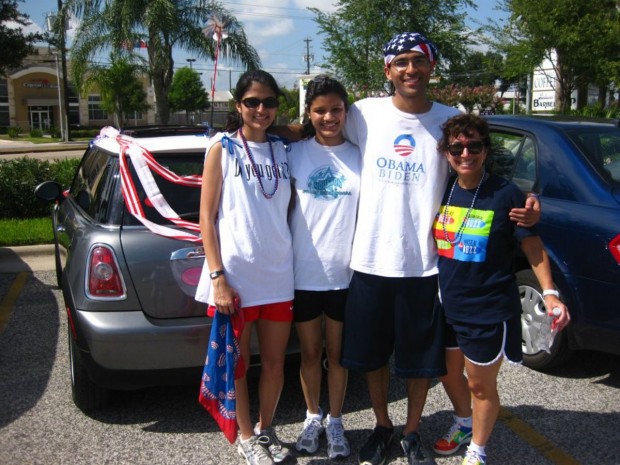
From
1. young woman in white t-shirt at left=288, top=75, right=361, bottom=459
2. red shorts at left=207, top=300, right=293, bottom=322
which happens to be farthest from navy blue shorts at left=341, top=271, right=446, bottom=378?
red shorts at left=207, top=300, right=293, bottom=322

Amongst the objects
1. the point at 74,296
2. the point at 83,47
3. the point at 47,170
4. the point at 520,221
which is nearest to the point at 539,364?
the point at 520,221

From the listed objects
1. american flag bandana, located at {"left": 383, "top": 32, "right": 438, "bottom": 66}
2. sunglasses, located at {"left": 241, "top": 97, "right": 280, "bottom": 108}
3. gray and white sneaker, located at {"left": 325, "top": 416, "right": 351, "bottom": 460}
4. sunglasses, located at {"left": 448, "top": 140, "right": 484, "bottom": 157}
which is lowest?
gray and white sneaker, located at {"left": 325, "top": 416, "right": 351, "bottom": 460}

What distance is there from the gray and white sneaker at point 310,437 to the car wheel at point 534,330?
1611mm

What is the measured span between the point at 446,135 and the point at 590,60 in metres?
12.7

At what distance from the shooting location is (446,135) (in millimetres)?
2670

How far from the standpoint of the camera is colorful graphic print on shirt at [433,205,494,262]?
2.63 meters

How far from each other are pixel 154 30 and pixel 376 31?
5.05 m

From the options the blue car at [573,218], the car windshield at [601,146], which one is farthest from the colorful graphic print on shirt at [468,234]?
the car windshield at [601,146]

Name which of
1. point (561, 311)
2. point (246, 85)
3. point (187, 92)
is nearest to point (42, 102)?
point (187, 92)

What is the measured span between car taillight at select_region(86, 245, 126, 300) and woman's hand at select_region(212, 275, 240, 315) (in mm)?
661

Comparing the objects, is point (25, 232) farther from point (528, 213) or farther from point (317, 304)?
point (528, 213)

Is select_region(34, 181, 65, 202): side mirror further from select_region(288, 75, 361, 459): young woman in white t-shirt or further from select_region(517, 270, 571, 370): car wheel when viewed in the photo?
select_region(517, 270, 571, 370): car wheel

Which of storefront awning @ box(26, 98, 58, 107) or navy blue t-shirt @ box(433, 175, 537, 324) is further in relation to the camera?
storefront awning @ box(26, 98, 58, 107)

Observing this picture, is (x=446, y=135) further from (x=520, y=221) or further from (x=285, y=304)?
(x=285, y=304)
